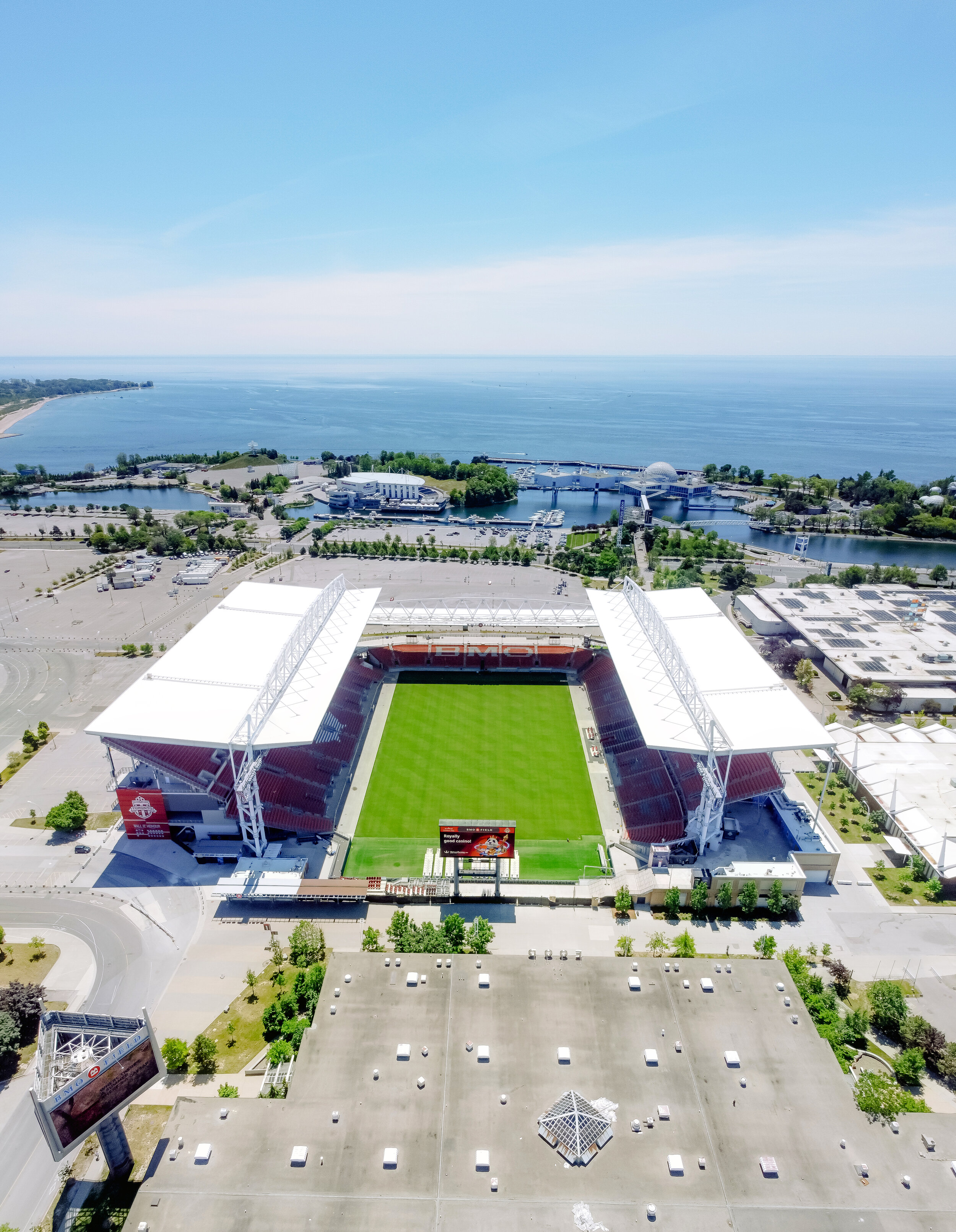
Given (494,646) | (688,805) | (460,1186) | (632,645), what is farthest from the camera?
(494,646)

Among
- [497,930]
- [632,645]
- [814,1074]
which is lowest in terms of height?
[497,930]

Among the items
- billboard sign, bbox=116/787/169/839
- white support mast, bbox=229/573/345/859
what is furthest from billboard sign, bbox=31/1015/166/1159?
billboard sign, bbox=116/787/169/839

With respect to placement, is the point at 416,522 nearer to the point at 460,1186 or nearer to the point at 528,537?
the point at 528,537

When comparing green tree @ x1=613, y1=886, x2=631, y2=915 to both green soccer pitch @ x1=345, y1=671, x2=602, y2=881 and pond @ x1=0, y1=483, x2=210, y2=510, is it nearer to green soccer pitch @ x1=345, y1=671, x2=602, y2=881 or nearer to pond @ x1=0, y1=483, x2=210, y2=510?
green soccer pitch @ x1=345, y1=671, x2=602, y2=881

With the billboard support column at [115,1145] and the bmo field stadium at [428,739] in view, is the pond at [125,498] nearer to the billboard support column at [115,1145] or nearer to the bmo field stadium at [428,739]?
the bmo field stadium at [428,739]

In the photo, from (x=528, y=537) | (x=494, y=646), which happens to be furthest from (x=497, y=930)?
(x=528, y=537)
